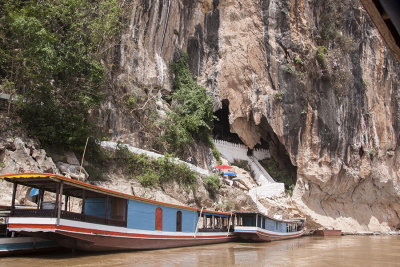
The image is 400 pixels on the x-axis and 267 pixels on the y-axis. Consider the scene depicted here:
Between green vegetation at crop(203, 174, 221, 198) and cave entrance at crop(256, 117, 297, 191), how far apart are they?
23.5 feet

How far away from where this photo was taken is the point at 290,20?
23.4m

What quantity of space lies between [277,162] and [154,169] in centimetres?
1240

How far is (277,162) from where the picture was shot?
86.7 ft

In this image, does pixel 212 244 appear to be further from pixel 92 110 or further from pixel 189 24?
pixel 189 24

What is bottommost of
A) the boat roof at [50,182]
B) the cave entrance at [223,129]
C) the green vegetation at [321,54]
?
the boat roof at [50,182]

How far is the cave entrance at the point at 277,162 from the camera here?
82.0 ft

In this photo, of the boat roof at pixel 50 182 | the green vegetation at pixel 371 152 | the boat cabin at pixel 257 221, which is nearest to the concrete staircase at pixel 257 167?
the boat cabin at pixel 257 221

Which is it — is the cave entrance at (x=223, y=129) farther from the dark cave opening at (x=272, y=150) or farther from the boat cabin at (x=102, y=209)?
the boat cabin at (x=102, y=209)

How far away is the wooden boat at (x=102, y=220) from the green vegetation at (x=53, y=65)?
2.95 meters

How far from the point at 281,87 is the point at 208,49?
553cm

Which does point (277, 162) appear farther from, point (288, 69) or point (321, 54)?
point (321, 54)

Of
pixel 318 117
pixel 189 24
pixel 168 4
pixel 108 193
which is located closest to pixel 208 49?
pixel 189 24

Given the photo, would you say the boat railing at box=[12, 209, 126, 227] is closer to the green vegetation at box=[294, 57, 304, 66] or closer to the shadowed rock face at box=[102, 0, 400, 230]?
the shadowed rock face at box=[102, 0, 400, 230]

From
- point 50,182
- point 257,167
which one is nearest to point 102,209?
point 50,182
